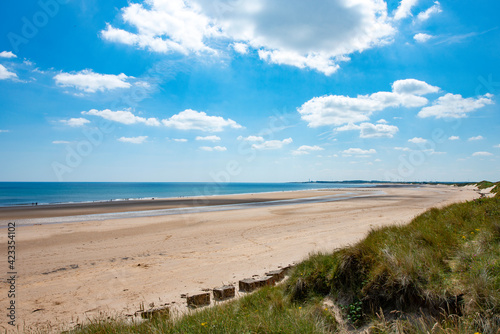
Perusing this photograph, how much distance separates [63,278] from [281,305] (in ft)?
23.1

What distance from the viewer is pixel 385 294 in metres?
4.47

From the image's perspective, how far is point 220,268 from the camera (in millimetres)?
8742

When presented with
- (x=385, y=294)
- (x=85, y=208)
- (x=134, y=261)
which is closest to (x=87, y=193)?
(x=85, y=208)

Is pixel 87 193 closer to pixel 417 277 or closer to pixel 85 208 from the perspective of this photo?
pixel 85 208

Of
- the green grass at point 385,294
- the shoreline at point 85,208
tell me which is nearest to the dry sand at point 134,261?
the green grass at point 385,294

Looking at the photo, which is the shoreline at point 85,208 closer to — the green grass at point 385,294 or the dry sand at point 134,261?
the dry sand at point 134,261

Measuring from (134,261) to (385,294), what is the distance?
851cm

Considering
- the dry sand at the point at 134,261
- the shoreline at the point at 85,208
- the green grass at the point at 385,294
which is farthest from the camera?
the shoreline at the point at 85,208

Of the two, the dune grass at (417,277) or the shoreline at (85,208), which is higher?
the dune grass at (417,277)

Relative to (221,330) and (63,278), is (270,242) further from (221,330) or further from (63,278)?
(221,330)

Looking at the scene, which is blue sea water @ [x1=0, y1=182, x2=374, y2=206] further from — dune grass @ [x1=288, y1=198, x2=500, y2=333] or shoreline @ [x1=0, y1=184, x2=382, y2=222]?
dune grass @ [x1=288, y1=198, x2=500, y2=333]

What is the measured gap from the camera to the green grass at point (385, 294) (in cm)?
372

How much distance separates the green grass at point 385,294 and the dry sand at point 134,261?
206cm

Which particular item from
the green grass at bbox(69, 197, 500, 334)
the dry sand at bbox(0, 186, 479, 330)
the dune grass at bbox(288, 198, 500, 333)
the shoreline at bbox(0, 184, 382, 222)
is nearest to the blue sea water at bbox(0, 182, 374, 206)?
the shoreline at bbox(0, 184, 382, 222)
